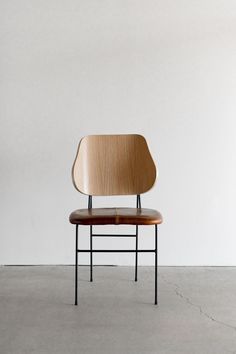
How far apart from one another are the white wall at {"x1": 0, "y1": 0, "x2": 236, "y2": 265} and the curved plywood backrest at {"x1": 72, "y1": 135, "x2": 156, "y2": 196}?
39cm

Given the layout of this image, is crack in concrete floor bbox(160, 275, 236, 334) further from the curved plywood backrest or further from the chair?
the curved plywood backrest

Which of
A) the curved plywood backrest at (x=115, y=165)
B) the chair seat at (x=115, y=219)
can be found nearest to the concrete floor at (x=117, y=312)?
the chair seat at (x=115, y=219)

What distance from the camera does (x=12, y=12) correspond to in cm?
339

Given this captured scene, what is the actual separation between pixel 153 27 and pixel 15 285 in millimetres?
1817

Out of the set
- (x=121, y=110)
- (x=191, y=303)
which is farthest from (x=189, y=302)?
(x=121, y=110)

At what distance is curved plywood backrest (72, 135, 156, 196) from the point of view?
3.00m

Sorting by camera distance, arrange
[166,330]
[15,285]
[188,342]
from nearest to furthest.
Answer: [188,342]
[166,330]
[15,285]

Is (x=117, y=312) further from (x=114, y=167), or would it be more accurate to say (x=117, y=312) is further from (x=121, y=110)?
(x=121, y=110)

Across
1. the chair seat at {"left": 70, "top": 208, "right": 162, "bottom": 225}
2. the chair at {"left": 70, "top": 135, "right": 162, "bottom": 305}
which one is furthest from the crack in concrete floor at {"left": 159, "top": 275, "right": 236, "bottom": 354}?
the chair seat at {"left": 70, "top": 208, "right": 162, "bottom": 225}

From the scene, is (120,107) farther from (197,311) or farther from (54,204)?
(197,311)

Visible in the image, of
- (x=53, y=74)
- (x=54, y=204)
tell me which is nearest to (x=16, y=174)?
(x=54, y=204)

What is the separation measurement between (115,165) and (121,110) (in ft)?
1.70

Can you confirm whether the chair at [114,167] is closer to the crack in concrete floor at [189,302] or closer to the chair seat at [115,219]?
the crack in concrete floor at [189,302]

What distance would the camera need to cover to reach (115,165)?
120 inches
